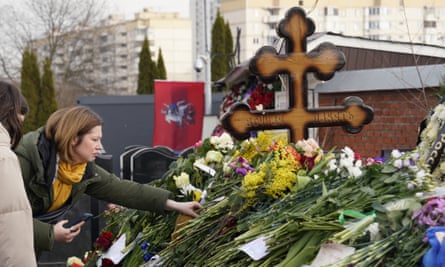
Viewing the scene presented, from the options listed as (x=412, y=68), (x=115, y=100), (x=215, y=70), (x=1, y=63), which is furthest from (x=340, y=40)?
(x=1, y=63)

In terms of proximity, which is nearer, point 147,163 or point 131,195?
point 131,195

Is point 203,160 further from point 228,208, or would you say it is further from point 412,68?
point 412,68

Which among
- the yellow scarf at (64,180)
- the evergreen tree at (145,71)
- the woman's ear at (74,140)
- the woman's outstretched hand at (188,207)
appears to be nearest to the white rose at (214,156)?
the woman's outstretched hand at (188,207)

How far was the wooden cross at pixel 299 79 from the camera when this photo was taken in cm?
570

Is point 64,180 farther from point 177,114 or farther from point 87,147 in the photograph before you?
point 177,114

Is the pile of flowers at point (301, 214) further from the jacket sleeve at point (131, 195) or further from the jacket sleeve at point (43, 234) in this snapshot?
the jacket sleeve at point (43, 234)

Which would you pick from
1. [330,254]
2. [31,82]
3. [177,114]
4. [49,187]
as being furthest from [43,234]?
[31,82]

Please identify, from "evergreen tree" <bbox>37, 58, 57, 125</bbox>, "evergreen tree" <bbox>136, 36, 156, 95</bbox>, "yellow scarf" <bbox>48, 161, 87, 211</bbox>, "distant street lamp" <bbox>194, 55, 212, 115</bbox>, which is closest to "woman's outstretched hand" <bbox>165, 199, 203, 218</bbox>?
"yellow scarf" <bbox>48, 161, 87, 211</bbox>

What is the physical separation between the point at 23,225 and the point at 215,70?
2919cm

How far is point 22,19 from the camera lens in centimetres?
4291

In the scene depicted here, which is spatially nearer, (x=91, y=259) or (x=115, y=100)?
(x=91, y=259)

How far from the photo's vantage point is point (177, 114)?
1842 cm

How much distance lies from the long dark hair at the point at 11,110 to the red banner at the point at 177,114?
14.5 meters

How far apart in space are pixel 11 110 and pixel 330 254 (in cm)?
149
